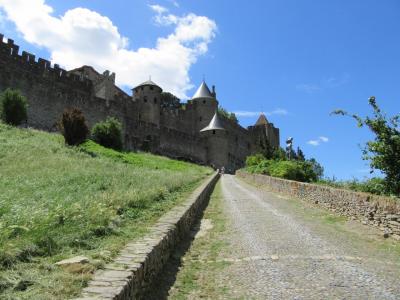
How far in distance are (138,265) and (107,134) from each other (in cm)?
2610

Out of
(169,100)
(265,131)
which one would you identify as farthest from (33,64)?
(265,131)

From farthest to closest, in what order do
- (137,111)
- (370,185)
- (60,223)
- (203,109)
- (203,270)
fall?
(203,109) < (137,111) < (370,185) < (203,270) < (60,223)

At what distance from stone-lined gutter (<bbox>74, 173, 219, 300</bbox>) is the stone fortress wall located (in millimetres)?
25260

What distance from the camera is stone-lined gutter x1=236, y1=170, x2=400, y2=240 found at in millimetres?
8203

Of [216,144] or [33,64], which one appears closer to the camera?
[33,64]

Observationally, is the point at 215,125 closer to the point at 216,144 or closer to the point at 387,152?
the point at 216,144

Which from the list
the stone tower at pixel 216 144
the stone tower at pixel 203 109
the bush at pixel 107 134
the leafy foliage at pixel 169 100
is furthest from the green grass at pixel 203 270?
the leafy foliage at pixel 169 100

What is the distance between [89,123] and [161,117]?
48.7 ft

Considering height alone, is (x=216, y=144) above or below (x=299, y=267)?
above

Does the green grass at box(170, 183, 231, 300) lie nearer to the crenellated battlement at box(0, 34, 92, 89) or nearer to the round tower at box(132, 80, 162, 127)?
the crenellated battlement at box(0, 34, 92, 89)

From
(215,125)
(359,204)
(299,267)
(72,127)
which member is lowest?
(299,267)

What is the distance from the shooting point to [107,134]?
2936 centimetres

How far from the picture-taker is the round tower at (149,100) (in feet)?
149

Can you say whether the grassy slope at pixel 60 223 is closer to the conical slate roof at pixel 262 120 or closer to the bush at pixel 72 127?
the bush at pixel 72 127
